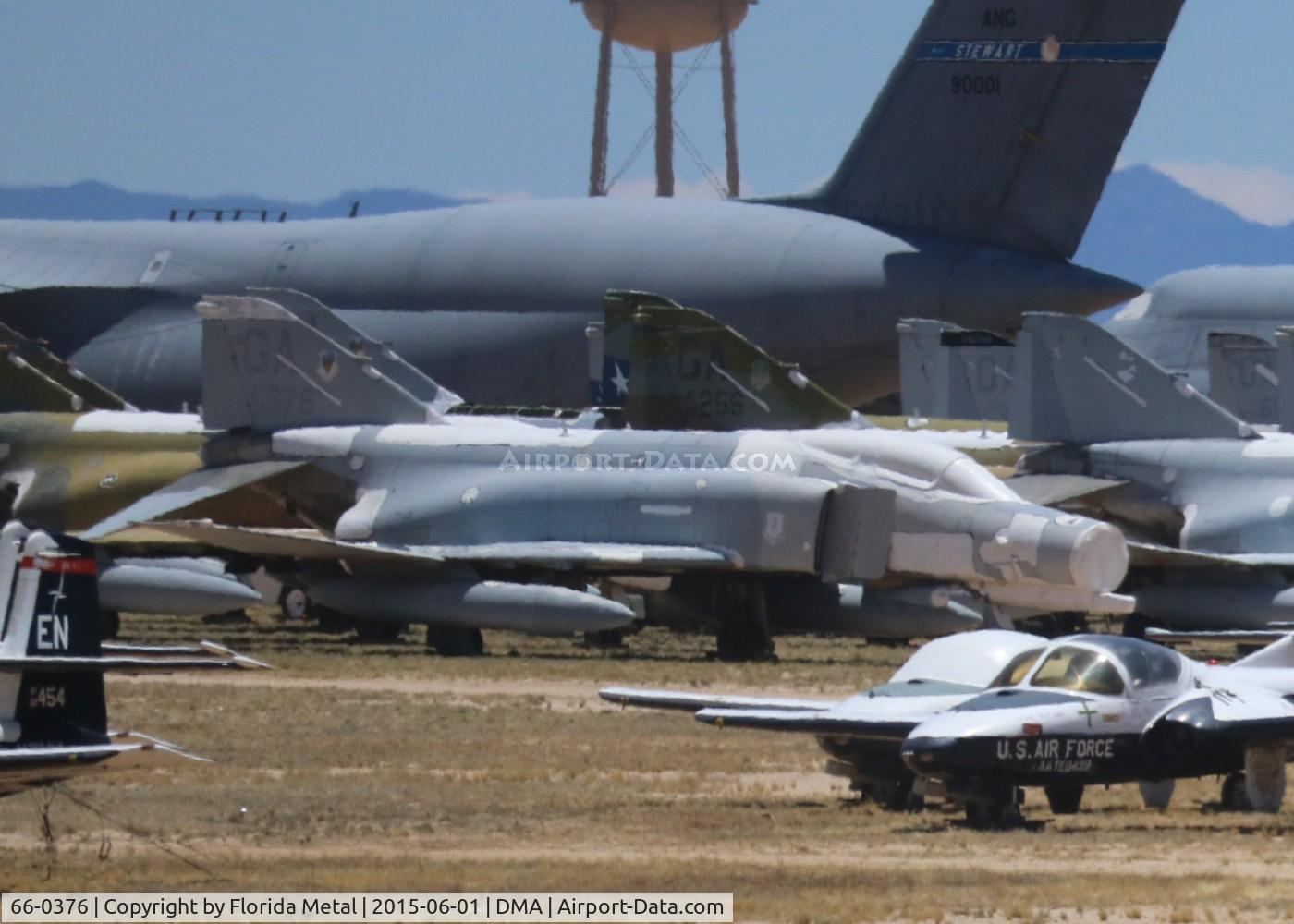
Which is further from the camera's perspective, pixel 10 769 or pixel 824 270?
pixel 824 270

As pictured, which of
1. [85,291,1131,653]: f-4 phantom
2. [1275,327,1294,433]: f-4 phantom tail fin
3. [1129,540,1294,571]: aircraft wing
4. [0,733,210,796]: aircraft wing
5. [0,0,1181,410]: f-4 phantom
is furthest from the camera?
[0,0,1181,410]: f-4 phantom

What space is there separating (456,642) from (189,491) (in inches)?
172

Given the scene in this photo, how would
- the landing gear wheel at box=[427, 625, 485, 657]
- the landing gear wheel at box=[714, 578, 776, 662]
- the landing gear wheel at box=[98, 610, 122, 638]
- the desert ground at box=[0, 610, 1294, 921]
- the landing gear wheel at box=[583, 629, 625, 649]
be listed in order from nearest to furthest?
1. the desert ground at box=[0, 610, 1294, 921]
2. the landing gear wheel at box=[427, 625, 485, 657]
3. the landing gear wheel at box=[714, 578, 776, 662]
4. the landing gear wheel at box=[583, 629, 625, 649]
5. the landing gear wheel at box=[98, 610, 122, 638]

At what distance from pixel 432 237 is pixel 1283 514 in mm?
17647

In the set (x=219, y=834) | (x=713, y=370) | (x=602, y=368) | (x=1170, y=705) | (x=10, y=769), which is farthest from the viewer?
(x=602, y=368)

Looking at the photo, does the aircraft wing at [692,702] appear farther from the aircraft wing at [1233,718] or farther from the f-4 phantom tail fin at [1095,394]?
the f-4 phantom tail fin at [1095,394]

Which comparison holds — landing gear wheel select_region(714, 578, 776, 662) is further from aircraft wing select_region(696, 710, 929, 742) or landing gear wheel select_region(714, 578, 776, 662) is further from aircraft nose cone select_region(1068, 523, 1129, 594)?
aircraft wing select_region(696, 710, 929, 742)

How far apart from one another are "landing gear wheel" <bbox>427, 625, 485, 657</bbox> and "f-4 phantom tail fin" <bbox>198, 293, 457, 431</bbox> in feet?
12.4

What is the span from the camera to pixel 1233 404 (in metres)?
38.3

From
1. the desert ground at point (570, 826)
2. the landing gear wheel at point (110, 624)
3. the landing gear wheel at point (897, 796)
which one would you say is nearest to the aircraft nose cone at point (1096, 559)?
the desert ground at point (570, 826)

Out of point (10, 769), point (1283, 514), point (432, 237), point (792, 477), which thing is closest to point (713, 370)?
point (792, 477)

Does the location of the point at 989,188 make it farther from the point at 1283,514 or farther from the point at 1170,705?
the point at 1170,705

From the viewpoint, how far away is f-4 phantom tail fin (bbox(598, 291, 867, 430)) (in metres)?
30.3

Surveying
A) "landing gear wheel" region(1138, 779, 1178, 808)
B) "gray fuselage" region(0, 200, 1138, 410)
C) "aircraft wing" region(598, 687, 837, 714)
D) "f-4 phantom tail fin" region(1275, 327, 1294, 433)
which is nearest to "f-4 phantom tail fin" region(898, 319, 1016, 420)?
"gray fuselage" region(0, 200, 1138, 410)
